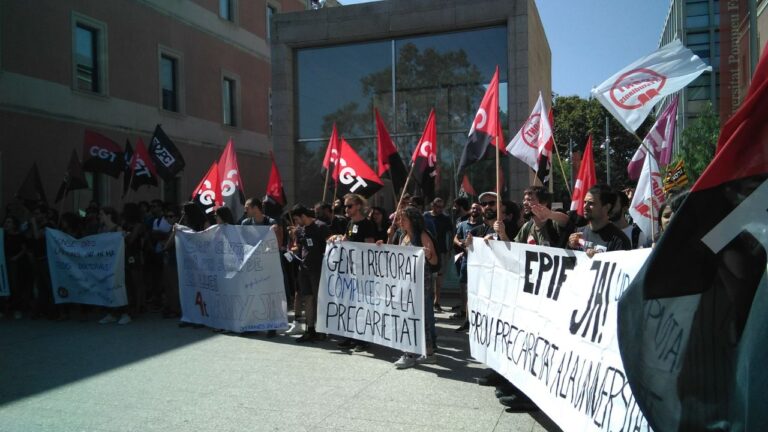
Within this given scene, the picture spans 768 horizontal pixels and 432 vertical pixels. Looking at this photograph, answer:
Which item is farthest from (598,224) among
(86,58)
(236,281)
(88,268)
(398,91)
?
(86,58)

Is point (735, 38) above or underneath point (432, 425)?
above

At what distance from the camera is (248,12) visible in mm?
27078

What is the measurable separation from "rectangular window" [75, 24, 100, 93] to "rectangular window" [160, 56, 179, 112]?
125 inches

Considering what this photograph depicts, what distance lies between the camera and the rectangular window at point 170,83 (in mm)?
22484

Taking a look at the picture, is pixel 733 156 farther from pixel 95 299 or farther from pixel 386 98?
pixel 386 98

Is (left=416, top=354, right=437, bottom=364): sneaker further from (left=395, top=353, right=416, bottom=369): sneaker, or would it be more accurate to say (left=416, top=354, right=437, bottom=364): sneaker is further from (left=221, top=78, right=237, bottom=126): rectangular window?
(left=221, top=78, right=237, bottom=126): rectangular window

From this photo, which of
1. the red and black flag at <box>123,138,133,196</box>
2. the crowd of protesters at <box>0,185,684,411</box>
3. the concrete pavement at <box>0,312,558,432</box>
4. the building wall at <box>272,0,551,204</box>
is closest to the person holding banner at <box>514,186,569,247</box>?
the crowd of protesters at <box>0,185,684,411</box>

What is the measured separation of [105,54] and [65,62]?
1.70 m

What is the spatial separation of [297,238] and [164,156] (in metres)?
5.09

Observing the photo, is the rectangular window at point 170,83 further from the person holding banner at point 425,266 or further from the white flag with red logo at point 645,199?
the white flag with red logo at point 645,199

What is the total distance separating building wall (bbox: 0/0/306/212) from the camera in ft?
53.5

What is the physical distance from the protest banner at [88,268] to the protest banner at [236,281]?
1477mm

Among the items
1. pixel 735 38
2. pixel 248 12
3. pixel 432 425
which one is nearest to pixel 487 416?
pixel 432 425

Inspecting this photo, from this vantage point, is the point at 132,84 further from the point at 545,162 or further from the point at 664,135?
the point at 664,135
